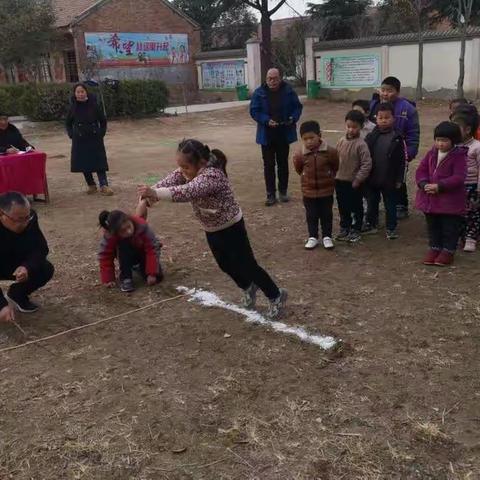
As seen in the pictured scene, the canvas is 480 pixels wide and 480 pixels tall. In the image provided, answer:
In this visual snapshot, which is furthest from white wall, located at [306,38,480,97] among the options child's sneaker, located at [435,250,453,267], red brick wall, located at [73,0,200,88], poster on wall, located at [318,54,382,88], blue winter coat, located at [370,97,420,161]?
child's sneaker, located at [435,250,453,267]

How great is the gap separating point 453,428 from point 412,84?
753 inches

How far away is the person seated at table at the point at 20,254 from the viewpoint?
12.4 ft

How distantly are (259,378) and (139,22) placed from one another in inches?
1136

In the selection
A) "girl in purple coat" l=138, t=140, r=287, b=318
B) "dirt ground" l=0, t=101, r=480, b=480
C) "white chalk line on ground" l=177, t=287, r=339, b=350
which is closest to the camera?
"dirt ground" l=0, t=101, r=480, b=480

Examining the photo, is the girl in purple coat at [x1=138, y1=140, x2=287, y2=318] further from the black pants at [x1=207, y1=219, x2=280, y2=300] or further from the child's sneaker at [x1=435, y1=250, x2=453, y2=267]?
the child's sneaker at [x1=435, y1=250, x2=453, y2=267]

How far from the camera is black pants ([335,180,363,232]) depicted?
17.4 ft

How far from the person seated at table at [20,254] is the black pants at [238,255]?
1271 mm

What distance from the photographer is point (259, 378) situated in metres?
3.15

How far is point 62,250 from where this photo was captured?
568 cm

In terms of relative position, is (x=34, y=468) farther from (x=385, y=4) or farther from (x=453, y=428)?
(x=385, y=4)

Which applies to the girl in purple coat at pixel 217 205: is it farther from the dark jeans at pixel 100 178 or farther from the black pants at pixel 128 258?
the dark jeans at pixel 100 178

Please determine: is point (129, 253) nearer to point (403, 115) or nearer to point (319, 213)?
point (319, 213)

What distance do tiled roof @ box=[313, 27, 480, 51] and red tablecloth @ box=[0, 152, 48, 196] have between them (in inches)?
615

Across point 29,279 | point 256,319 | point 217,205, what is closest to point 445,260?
point 256,319
